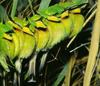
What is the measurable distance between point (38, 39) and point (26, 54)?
0.03 meters

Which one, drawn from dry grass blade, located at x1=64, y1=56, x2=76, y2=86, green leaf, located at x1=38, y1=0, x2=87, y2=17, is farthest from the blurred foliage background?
green leaf, located at x1=38, y1=0, x2=87, y2=17

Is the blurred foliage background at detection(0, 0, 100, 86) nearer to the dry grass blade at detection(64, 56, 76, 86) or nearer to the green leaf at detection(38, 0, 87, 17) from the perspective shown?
the dry grass blade at detection(64, 56, 76, 86)

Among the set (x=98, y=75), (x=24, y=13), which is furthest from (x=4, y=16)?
(x=98, y=75)

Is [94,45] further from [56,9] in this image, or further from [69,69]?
[69,69]

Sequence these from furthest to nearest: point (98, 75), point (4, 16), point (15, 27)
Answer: point (98, 75) → point (4, 16) → point (15, 27)

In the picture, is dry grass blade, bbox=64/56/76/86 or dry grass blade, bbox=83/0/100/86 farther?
dry grass blade, bbox=64/56/76/86

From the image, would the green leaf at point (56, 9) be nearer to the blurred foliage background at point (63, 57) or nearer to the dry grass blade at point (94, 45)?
the dry grass blade at point (94, 45)

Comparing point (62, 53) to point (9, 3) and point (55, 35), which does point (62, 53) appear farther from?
point (55, 35)

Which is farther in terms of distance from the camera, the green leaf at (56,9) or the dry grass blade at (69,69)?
the dry grass blade at (69,69)

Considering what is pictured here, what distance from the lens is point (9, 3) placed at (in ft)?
2.84

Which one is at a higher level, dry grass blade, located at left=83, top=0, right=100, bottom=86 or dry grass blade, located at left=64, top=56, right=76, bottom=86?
dry grass blade, located at left=83, top=0, right=100, bottom=86

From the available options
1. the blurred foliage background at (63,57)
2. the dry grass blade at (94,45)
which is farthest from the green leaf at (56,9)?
the blurred foliage background at (63,57)

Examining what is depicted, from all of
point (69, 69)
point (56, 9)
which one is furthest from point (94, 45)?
point (69, 69)

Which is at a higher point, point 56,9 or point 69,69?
point 56,9
